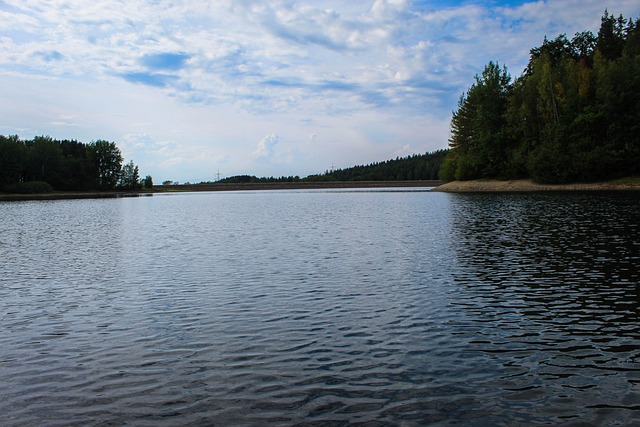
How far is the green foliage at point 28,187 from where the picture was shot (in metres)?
144

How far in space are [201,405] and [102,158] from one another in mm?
206425

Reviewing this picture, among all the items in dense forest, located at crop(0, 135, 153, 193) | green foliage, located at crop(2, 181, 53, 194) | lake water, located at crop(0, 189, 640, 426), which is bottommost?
lake water, located at crop(0, 189, 640, 426)

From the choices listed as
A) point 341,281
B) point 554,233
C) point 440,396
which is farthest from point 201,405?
point 554,233

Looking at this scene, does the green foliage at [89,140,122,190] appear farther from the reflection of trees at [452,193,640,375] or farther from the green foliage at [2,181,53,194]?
the reflection of trees at [452,193,640,375]

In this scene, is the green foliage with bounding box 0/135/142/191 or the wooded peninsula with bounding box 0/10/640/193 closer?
the wooded peninsula with bounding box 0/10/640/193

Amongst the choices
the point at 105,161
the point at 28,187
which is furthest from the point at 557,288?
the point at 105,161

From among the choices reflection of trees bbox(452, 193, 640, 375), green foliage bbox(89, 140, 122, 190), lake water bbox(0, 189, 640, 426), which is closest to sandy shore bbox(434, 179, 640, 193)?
reflection of trees bbox(452, 193, 640, 375)

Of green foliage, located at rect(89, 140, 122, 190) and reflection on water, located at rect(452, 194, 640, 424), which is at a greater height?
green foliage, located at rect(89, 140, 122, 190)

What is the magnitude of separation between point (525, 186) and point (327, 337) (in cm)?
10510

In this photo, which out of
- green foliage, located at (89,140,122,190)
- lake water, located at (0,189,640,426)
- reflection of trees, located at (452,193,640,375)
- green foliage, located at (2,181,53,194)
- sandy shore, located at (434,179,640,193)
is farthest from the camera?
green foliage, located at (89,140,122,190)

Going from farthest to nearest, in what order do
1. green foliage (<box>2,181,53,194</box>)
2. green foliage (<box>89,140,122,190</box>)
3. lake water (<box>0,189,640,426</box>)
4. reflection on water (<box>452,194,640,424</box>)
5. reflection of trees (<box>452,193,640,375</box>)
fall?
green foliage (<box>89,140,122,190</box>) → green foliage (<box>2,181,53,194</box>) → reflection of trees (<box>452,193,640,375</box>) → reflection on water (<box>452,194,640,424</box>) → lake water (<box>0,189,640,426</box>)

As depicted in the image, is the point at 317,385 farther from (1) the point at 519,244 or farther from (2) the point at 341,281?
(1) the point at 519,244

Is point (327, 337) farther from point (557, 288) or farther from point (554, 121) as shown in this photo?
point (554, 121)

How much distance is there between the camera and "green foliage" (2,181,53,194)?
5669 inches
